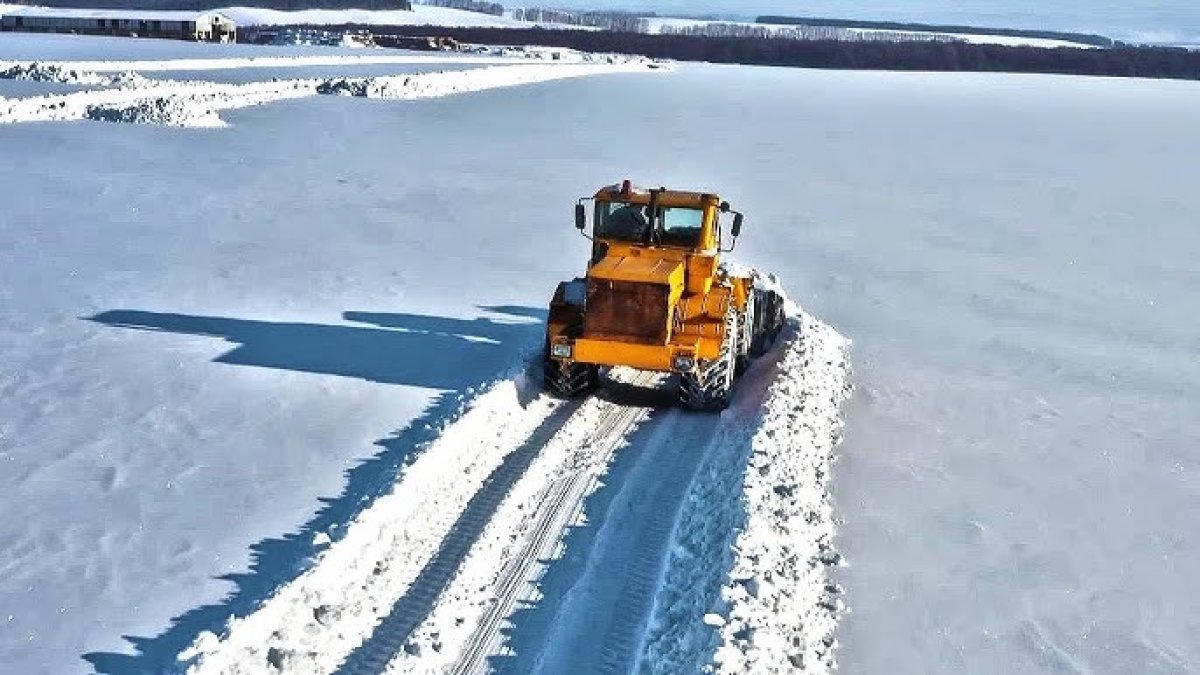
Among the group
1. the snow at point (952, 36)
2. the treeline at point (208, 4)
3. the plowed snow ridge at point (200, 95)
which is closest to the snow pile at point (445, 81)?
the plowed snow ridge at point (200, 95)

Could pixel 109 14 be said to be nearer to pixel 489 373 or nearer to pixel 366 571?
pixel 489 373

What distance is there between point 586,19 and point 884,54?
66332 mm

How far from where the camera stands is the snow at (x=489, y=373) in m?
7.51

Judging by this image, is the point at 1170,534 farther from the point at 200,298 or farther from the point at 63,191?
the point at 63,191

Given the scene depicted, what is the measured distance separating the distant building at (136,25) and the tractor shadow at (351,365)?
69707mm

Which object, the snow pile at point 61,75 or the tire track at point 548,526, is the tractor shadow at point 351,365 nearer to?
the tire track at point 548,526

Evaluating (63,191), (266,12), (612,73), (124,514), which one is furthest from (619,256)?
(266,12)

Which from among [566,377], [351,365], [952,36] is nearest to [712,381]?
[566,377]

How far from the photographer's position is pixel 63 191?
816 inches

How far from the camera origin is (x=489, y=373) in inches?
469

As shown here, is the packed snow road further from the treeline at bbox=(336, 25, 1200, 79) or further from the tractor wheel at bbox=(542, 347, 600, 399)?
the treeline at bbox=(336, 25, 1200, 79)

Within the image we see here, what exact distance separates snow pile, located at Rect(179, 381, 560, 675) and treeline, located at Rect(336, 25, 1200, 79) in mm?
80815

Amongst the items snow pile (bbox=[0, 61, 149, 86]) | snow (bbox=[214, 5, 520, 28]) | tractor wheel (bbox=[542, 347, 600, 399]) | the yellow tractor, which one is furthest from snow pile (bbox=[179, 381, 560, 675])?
snow (bbox=[214, 5, 520, 28])

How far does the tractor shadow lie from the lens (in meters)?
6.96
